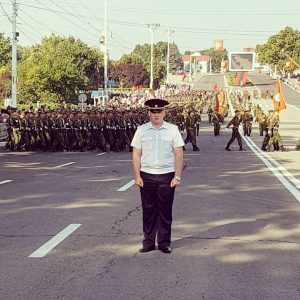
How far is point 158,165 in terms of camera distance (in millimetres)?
6832

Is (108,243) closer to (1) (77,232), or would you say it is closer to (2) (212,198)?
(1) (77,232)

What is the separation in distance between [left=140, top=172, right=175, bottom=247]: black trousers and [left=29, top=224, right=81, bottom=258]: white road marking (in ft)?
3.79

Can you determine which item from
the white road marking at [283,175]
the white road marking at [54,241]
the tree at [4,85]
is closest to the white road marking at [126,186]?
the white road marking at [283,175]

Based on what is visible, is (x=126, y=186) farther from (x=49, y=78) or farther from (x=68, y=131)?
(x=49, y=78)

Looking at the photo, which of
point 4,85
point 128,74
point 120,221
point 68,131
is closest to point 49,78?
point 4,85

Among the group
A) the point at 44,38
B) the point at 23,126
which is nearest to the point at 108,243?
the point at 23,126

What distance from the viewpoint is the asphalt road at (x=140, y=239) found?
553 centimetres

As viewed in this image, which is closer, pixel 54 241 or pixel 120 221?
pixel 54 241

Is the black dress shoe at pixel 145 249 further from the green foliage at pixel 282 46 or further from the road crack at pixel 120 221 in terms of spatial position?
the green foliage at pixel 282 46

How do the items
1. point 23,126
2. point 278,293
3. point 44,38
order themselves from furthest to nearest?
point 44,38 → point 23,126 → point 278,293

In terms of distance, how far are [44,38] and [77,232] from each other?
9314cm

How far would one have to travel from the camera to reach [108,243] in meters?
7.33

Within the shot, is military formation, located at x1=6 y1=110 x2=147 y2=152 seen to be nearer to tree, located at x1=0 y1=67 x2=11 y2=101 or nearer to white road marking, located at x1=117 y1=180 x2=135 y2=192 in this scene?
white road marking, located at x1=117 y1=180 x2=135 y2=192

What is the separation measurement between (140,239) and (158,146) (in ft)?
4.74
